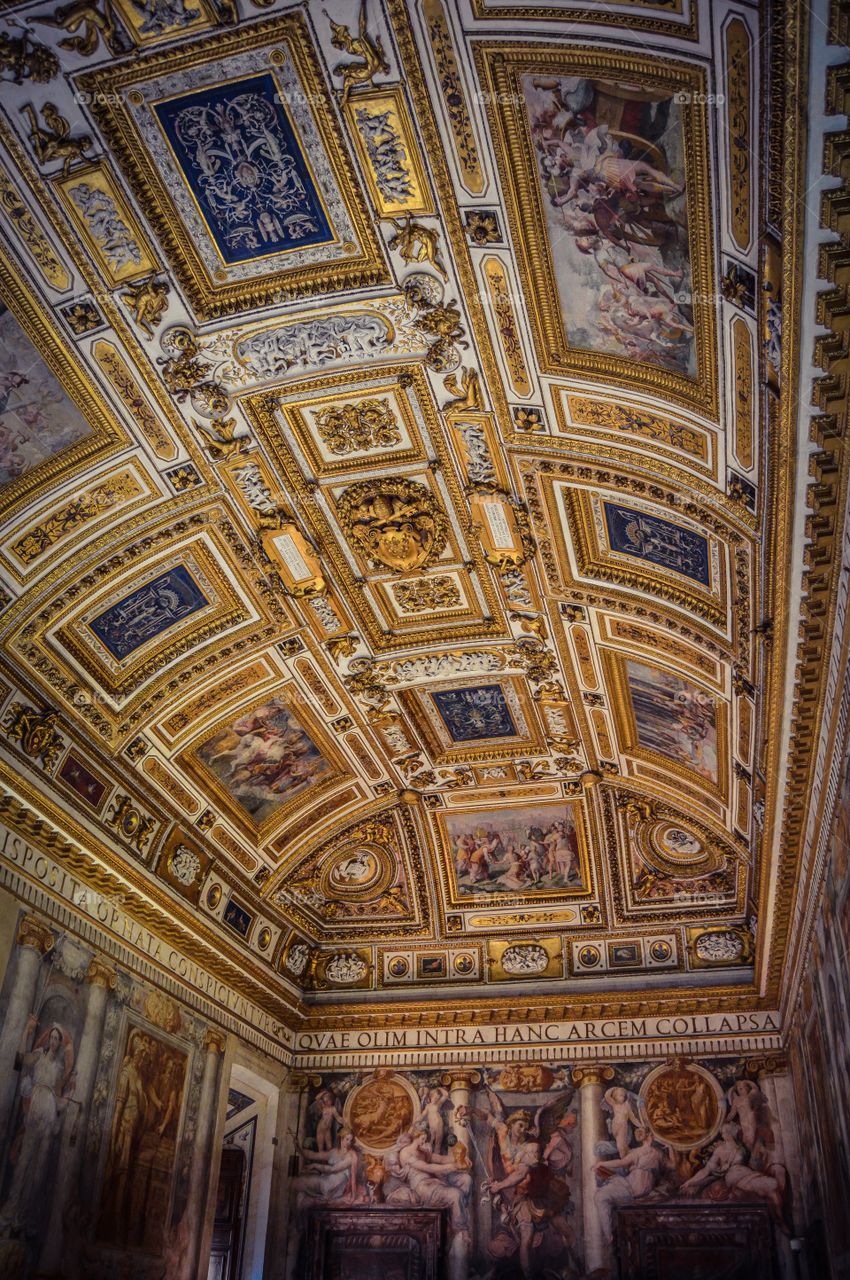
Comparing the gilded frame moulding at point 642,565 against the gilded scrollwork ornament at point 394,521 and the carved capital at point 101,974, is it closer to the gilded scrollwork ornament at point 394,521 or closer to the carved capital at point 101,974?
the gilded scrollwork ornament at point 394,521

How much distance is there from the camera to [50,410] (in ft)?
35.2

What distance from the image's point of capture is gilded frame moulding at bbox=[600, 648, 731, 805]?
14.1 metres

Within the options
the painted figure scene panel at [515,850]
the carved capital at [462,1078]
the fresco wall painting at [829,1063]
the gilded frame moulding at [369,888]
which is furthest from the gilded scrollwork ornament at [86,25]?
the carved capital at [462,1078]

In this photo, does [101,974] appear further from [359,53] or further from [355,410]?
[359,53]

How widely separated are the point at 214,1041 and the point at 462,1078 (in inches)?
173

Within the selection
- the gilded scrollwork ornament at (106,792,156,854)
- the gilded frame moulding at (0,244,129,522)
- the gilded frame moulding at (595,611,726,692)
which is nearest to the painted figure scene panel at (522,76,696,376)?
the gilded frame moulding at (595,611,726,692)

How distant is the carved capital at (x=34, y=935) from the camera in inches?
466

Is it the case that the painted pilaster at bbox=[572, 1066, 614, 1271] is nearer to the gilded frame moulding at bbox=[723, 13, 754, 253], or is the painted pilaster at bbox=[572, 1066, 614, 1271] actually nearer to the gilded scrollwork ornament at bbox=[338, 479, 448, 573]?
the gilded scrollwork ornament at bbox=[338, 479, 448, 573]

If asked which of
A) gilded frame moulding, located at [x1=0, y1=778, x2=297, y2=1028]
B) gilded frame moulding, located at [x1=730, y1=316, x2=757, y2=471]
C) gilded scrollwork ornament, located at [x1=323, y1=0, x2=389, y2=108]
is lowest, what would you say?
gilded frame moulding, located at [x1=0, y1=778, x2=297, y2=1028]

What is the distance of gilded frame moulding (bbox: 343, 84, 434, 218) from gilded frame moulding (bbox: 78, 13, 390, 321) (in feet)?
0.50

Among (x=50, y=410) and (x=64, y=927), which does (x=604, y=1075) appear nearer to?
(x=64, y=927)

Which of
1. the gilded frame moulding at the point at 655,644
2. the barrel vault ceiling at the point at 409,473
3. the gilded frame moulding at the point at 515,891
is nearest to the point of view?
the barrel vault ceiling at the point at 409,473

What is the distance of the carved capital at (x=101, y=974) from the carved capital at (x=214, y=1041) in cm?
288

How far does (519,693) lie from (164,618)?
5.49 m
